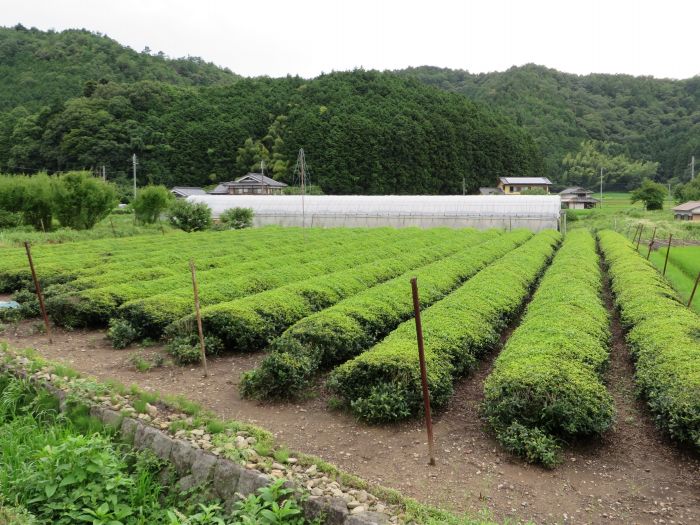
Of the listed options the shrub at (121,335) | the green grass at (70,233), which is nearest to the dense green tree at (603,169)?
the green grass at (70,233)

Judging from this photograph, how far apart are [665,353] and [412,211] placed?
37162mm

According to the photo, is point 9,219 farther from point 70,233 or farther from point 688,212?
point 688,212

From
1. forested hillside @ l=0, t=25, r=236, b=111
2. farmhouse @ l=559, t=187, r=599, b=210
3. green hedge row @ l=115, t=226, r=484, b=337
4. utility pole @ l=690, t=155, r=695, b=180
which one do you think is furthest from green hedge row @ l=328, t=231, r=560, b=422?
utility pole @ l=690, t=155, r=695, b=180

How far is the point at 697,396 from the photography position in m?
6.77

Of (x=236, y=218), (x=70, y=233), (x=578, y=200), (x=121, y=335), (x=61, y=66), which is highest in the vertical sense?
(x=61, y=66)

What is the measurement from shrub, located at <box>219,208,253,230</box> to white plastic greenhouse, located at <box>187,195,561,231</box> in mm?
4300

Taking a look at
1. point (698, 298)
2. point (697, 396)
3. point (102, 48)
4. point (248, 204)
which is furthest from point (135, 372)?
point (102, 48)

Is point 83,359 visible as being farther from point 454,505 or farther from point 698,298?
point 698,298

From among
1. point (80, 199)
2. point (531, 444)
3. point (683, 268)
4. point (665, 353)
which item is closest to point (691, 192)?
point (683, 268)

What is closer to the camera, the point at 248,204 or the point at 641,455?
the point at 641,455

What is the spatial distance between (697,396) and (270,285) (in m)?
10.7

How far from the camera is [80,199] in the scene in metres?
34.6

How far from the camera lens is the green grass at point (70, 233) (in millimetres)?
28889

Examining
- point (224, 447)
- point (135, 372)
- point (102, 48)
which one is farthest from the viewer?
point (102, 48)
